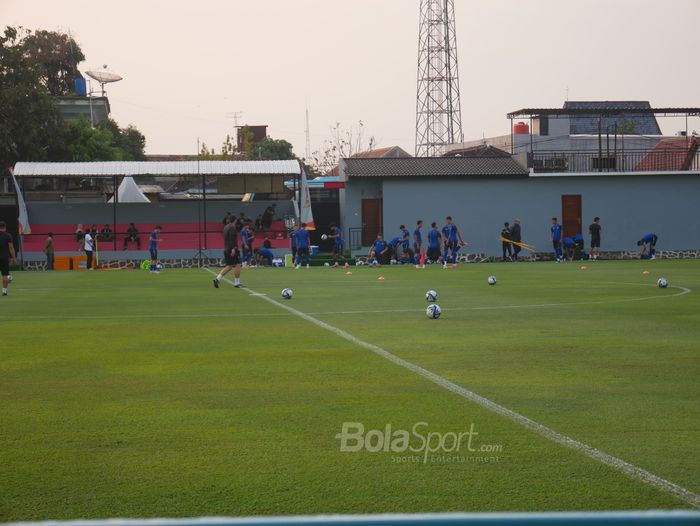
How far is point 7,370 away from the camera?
11.9m

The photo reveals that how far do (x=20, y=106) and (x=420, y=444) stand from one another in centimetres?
4884

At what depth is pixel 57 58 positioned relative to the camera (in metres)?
80.7

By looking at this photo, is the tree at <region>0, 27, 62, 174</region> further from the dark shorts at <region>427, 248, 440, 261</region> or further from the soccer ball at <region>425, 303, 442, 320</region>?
the soccer ball at <region>425, 303, 442, 320</region>

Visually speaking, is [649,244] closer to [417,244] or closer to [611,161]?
[611,161]

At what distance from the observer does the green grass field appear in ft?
20.4

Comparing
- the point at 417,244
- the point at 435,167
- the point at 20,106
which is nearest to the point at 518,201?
the point at 435,167

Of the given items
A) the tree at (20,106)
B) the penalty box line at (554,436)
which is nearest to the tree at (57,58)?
the tree at (20,106)

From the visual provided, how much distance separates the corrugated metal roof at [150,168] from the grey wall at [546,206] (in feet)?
19.4

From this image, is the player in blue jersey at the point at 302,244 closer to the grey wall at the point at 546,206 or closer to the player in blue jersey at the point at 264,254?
the player in blue jersey at the point at 264,254

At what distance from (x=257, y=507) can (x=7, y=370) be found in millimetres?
6948

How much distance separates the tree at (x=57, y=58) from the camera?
7856 cm

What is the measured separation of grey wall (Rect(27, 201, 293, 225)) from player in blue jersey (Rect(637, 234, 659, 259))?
61.4ft

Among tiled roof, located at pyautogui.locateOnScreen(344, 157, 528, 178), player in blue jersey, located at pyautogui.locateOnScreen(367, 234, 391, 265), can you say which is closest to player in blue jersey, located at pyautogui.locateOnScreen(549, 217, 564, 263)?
tiled roof, located at pyautogui.locateOnScreen(344, 157, 528, 178)

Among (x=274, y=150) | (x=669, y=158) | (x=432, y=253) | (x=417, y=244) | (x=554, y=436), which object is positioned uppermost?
(x=274, y=150)
